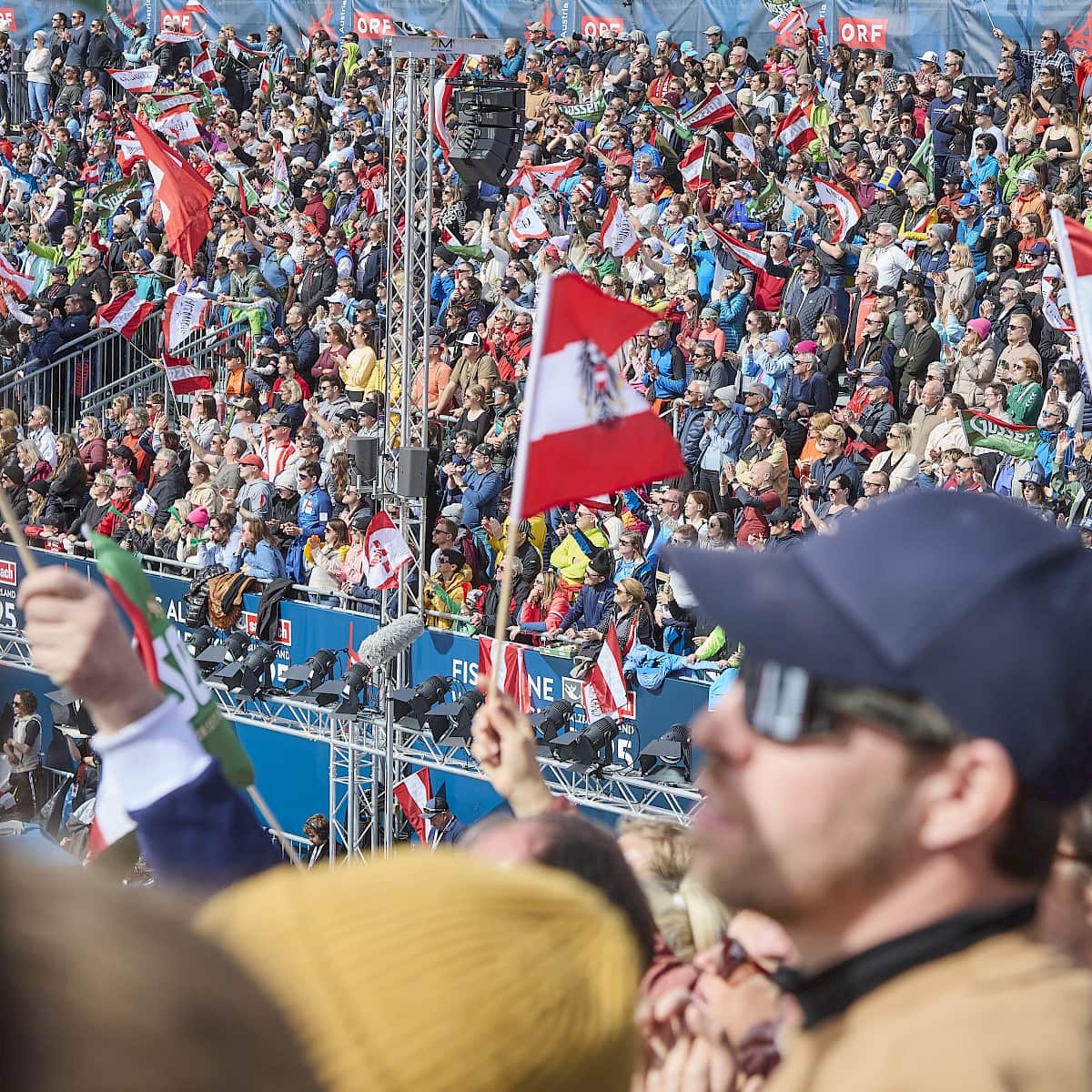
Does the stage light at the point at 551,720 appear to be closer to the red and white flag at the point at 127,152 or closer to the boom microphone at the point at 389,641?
the boom microphone at the point at 389,641

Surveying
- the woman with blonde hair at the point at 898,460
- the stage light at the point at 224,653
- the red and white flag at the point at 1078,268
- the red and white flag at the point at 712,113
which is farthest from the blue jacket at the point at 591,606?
the red and white flag at the point at 712,113

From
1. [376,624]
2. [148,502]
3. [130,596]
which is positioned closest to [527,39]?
[148,502]

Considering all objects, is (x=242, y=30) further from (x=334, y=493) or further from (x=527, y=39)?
(x=334, y=493)

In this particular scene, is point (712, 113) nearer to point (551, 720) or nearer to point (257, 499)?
point (257, 499)

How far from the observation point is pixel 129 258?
62.6 ft

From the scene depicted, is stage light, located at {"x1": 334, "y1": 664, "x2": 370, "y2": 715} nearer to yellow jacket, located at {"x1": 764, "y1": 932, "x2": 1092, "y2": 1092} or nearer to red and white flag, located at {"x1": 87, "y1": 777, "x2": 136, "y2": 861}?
red and white flag, located at {"x1": 87, "y1": 777, "x2": 136, "y2": 861}

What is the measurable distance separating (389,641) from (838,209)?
6403mm

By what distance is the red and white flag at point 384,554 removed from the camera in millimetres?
10508

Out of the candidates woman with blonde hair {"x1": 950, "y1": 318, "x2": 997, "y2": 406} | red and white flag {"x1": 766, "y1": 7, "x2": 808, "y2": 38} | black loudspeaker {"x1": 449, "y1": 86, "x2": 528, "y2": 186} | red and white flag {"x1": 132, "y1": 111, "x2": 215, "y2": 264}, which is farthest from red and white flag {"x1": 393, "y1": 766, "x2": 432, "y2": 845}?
red and white flag {"x1": 766, "y1": 7, "x2": 808, "y2": 38}

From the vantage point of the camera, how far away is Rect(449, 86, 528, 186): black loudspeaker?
44.5ft

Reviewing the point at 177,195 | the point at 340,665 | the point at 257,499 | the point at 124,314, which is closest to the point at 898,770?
the point at 340,665

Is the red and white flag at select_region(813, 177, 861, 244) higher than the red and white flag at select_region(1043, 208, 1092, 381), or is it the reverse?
the red and white flag at select_region(813, 177, 861, 244)

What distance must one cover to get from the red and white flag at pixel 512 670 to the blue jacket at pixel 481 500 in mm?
2025

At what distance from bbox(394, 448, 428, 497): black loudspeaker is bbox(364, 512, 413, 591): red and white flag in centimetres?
29
